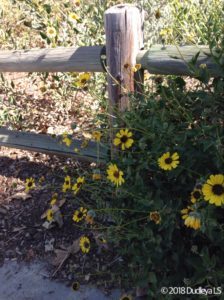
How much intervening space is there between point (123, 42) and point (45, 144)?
3.65 ft

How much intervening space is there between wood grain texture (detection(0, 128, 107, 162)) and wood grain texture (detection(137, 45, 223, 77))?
0.74 metres

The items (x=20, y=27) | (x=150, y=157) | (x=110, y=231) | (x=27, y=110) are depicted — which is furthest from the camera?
(x=20, y=27)

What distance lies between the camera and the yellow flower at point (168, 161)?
1479 millimetres

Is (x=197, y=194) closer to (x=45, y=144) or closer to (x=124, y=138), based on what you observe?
(x=124, y=138)

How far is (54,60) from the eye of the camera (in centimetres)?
242

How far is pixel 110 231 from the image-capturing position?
1763 mm

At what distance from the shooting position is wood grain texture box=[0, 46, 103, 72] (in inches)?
87.4

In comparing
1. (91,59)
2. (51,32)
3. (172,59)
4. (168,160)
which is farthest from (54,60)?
(168,160)

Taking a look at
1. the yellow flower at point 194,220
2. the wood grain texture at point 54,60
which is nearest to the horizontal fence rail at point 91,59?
the wood grain texture at point 54,60

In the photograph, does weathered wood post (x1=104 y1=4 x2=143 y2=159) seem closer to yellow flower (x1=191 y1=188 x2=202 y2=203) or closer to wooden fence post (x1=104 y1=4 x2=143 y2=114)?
wooden fence post (x1=104 y1=4 x2=143 y2=114)

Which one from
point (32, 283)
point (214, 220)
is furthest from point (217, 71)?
point (32, 283)

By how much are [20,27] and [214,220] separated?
12.1 feet

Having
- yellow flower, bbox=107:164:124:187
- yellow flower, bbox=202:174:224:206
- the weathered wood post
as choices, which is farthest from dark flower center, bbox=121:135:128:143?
yellow flower, bbox=202:174:224:206

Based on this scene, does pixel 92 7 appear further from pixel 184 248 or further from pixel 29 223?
pixel 184 248
